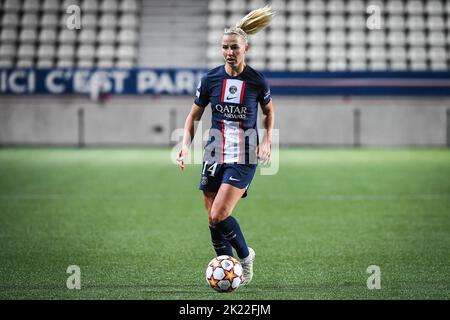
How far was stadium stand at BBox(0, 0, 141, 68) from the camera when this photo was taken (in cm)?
2616

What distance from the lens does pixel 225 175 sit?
6.08 metres

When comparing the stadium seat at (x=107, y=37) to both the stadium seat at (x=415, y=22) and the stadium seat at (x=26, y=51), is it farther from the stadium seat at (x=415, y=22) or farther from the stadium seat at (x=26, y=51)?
the stadium seat at (x=415, y=22)

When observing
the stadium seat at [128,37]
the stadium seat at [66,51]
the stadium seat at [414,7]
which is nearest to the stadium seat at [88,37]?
the stadium seat at [66,51]

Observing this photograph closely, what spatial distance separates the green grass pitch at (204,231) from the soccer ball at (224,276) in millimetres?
84

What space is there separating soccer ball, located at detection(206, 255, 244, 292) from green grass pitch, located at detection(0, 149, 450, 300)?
0.08 meters

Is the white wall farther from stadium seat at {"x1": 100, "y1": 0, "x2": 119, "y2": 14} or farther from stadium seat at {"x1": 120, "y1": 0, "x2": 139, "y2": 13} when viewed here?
stadium seat at {"x1": 100, "y1": 0, "x2": 119, "y2": 14}

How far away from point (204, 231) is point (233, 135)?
3.05m

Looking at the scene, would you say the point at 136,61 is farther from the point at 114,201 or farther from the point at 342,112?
the point at 114,201

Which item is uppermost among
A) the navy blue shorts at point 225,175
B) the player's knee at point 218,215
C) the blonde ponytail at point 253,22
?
the blonde ponytail at point 253,22

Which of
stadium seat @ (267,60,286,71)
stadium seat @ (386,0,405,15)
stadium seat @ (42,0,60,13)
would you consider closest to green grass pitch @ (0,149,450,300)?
stadium seat @ (267,60,286,71)

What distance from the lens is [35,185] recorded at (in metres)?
13.7

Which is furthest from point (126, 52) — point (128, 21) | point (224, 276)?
point (224, 276)

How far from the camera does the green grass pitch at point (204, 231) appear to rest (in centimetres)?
600

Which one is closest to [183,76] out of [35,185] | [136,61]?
[136,61]
